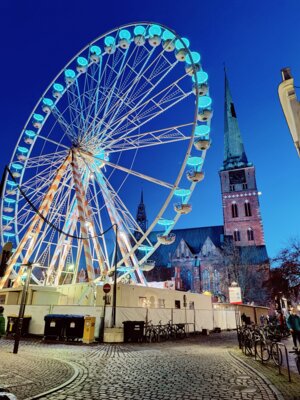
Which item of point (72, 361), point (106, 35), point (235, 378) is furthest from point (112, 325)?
point (106, 35)

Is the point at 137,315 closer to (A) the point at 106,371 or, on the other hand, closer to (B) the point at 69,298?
(B) the point at 69,298

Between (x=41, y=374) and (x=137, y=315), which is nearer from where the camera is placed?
(x=41, y=374)

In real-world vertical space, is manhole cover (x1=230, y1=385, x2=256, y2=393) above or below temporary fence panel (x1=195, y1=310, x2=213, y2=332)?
below

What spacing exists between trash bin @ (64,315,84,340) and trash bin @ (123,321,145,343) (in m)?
2.22

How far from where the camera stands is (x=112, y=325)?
16.6 metres

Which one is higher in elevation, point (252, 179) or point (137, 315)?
point (252, 179)

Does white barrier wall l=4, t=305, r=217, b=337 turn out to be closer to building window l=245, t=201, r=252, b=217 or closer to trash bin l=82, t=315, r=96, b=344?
trash bin l=82, t=315, r=96, b=344

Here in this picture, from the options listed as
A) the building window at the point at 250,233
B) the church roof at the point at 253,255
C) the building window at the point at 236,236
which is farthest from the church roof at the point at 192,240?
the church roof at the point at 253,255

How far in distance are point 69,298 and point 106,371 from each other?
17.0m

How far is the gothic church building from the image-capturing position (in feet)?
212

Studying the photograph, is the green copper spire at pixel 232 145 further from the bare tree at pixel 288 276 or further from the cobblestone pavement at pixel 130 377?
the cobblestone pavement at pixel 130 377

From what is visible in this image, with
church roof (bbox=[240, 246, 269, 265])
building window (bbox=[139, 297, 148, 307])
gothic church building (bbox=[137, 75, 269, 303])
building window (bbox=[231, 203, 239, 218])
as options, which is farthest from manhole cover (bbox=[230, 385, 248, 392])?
building window (bbox=[231, 203, 239, 218])

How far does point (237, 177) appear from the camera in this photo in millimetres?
77000

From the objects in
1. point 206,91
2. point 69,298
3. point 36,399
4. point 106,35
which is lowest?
point 36,399
